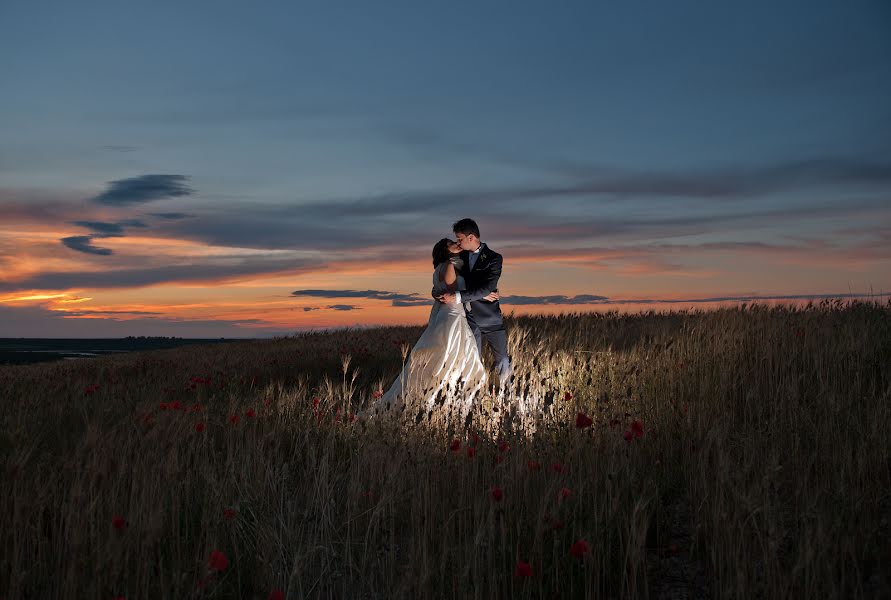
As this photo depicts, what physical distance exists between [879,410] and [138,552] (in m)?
5.61

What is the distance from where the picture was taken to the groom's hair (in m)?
8.18

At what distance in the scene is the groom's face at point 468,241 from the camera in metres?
8.15

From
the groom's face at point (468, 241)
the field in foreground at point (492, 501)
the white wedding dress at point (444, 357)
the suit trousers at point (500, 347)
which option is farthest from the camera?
the suit trousers at point (500, 347)

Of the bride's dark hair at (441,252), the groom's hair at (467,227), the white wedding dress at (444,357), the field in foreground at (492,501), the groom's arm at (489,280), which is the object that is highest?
the groom's hair at (467,227)

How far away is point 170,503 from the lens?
4.25 metres

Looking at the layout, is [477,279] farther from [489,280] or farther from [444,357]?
[444,357]

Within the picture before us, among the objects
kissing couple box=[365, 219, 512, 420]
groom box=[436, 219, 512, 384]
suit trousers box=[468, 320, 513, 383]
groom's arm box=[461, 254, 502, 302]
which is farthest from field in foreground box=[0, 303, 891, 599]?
groom's arm box=[461, 254, 502, 302]

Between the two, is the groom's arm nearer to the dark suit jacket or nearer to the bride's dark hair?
the dark suit jacket

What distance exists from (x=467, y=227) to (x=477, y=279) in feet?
2.19

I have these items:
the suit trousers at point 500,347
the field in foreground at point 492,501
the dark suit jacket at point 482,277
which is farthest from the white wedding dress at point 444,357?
the field in foreground at point 492,501

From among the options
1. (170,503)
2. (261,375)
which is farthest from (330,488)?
(261,375)

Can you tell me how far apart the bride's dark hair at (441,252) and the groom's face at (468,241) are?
0.18m

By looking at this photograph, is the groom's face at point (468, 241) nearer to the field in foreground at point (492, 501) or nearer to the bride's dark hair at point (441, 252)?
the bride's dark hair at point (441, 252)

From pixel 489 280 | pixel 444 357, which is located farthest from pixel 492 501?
pixel 489 280
